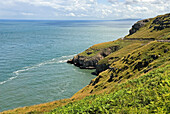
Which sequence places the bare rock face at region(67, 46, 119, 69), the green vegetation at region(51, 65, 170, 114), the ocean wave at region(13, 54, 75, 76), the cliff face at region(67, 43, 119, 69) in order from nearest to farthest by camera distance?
the green vegetation at region(51, 65, 170, 114)
the ocean wave at region(13, 54, 75, 76)
the bare rock face at region(67, 46, 119, 69)
the cliff face at region(67, 43, 119, 69)

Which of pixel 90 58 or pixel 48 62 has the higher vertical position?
pixel 90 58

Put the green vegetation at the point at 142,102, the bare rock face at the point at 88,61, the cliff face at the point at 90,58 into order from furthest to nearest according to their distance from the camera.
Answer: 1. the cliff face at the point at 90,58
2. the bare rock face at the point at 88,61
3. the green vegetation at the point at 142,102

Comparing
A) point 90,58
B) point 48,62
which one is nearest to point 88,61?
point 90,58

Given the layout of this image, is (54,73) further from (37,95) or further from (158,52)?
(158,52)

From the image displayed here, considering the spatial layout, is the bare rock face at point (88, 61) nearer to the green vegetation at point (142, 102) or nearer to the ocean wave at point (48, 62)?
the ocean wave at point (48, 62)

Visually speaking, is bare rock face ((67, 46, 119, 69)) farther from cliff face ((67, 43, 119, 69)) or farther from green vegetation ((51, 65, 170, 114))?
green vegetation ((51, 65, 170, 114))

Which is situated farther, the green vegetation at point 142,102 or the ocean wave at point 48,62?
the ocean wave at point 48,62

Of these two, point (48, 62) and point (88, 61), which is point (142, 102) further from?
point (48, 62)

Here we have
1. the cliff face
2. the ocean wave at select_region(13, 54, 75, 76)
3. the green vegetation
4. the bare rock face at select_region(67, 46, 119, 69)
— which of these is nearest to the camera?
the green vegetation

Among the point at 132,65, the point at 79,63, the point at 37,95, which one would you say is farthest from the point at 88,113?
the point at 79,63

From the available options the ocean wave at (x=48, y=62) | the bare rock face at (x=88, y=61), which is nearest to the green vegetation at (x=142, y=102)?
the ocean wave at (x=48, y=62)

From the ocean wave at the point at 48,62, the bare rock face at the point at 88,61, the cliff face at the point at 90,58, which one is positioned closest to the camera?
the ocean wave at the point at 48,62

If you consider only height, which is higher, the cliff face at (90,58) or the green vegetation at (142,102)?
the green vegetation at (142,102)

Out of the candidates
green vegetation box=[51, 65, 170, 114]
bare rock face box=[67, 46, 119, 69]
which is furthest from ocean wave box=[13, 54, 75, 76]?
green vegetation box=[51, 65, 170, 114]
